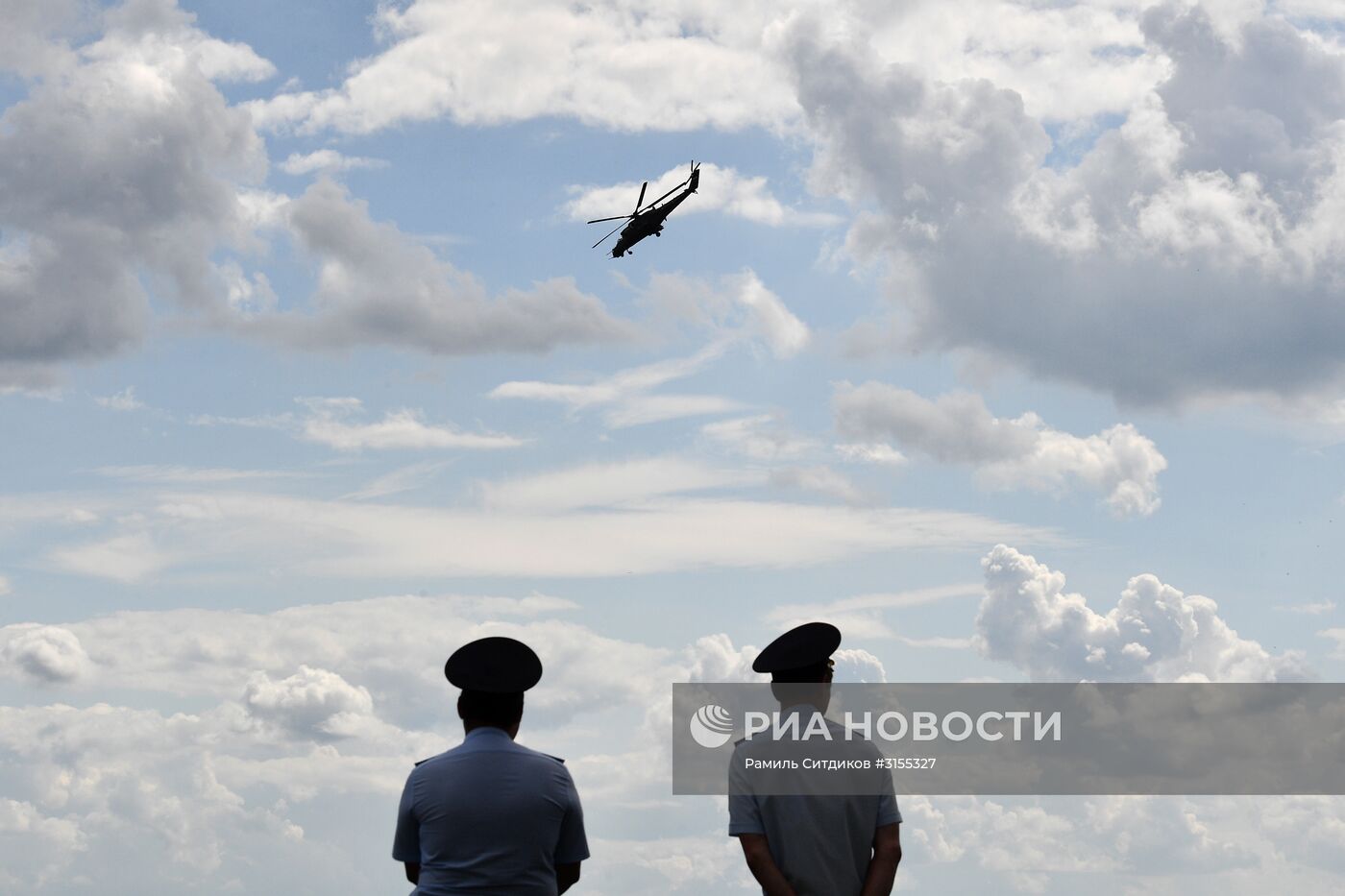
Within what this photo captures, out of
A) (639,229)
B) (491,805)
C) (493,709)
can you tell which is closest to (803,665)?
(493,709)

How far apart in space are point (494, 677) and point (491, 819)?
0.91m

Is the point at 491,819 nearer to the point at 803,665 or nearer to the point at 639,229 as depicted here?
the point at 803,665

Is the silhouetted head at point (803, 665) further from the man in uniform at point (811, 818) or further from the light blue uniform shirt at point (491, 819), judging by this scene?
the light blue uniform shirt at point (491, 819)

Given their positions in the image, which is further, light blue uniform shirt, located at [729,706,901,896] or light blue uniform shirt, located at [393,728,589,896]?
light blue uniform shirt, located at [729,706,901,896]

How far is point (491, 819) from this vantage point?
30.3 feet

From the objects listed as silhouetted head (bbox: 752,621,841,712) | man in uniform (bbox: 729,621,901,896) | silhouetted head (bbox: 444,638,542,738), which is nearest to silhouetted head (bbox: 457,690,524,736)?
silhouetted head (bbox: 444,638,542,738)

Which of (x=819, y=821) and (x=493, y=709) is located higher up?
(x=493, y=709)

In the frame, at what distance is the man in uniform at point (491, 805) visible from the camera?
9227 mm

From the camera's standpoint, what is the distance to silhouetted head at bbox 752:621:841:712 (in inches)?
417

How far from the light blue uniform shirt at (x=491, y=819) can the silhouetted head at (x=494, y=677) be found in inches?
4.9

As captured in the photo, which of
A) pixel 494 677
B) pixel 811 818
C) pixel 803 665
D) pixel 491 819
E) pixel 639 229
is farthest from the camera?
pixel 639 229

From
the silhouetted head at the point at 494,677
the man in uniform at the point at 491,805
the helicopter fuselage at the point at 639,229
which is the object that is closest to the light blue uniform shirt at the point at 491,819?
the man in uniform at the point at 491,805

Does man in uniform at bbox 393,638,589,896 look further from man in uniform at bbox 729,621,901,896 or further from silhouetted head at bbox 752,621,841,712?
silhouetted head at bbox 752,621,841,712

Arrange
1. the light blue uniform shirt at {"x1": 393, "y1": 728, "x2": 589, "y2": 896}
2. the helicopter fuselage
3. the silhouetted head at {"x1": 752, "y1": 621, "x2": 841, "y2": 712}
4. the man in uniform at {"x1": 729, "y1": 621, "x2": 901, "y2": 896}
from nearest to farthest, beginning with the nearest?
the light blue uniform shirt at {"x1": 393, "y1": 728, "x2": 589, "y2": 896}, the man in uniform at {"x1": 729, "y1": 621, "x2": 901, "y2": 896}, the silhouetted head at {"x1": 752, "y1": 621, "x2": 841, "y2": 712}, the helicopter fuselage
